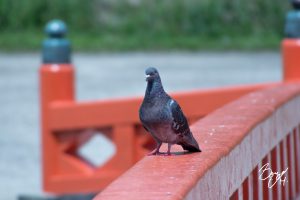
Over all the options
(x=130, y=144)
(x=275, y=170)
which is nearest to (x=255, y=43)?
(x=130, y=144)

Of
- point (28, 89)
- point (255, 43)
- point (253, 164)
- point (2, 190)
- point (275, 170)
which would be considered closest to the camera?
point (253, 164)

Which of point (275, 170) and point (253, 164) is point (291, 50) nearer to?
point (275, 170)

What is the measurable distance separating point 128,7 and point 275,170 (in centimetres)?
1560

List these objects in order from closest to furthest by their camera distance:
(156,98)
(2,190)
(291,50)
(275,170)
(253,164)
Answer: (156,98) → (253,164) → (275,170) → (291,50) → (2,190)

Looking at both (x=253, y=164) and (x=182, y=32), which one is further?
(x=182, y=32)

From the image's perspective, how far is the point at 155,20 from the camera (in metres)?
19.1

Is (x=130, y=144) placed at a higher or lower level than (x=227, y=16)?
lower

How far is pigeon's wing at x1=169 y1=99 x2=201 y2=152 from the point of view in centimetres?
328

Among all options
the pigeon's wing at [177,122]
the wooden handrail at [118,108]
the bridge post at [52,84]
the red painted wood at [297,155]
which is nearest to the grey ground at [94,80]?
the bridge post at [52,84]

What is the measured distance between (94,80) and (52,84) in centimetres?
737

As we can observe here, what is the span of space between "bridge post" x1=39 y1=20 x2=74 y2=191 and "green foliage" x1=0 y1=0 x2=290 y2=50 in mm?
10572

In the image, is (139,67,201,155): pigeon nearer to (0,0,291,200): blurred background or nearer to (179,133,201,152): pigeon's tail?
(179,133,201,152): pigeon's tail

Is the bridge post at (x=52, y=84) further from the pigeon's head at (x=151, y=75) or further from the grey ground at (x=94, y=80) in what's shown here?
the pigeon's head at (x=151, y=75)

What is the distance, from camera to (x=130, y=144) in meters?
6.82
